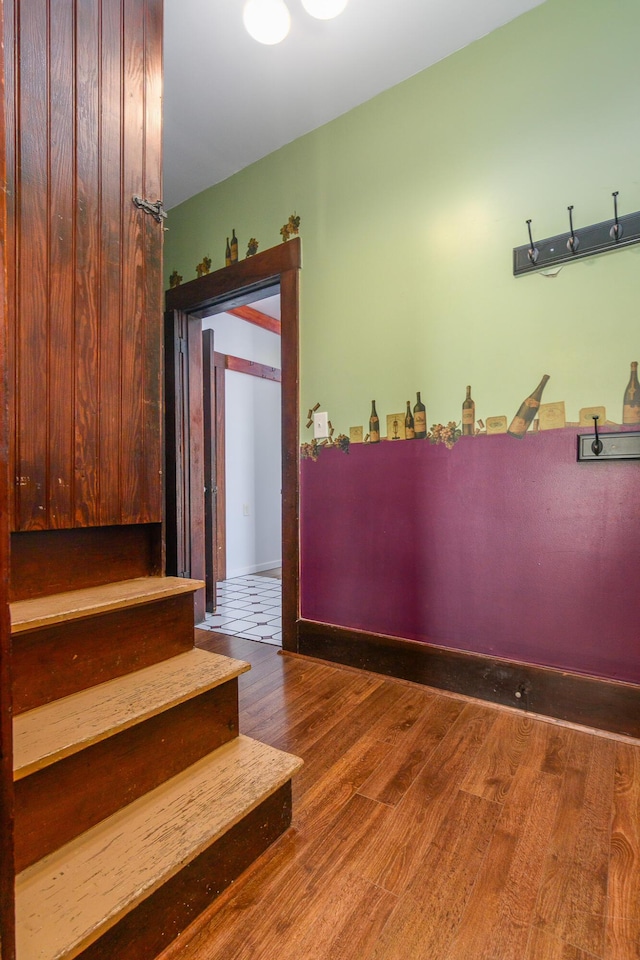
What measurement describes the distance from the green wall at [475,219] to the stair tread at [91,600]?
4.27 ft

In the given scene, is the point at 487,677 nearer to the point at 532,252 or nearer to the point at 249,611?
the point at 532,252

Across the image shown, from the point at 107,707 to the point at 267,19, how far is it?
249 cm

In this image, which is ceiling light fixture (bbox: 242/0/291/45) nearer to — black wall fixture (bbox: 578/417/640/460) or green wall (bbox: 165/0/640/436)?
green wall (bbox: 165/0/640/436)

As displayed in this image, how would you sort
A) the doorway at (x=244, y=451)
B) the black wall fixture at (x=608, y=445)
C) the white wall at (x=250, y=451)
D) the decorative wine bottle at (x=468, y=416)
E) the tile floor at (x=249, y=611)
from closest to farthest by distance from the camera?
1. the black wall fixture at (x=608, y=445)
2. the decorative wine bottle at (x=468, y=416)
3. the tile floor at (x=249, y=611)
4. the doorway at (x=244, y=451)
5. the white wall at (x=250, y=451)

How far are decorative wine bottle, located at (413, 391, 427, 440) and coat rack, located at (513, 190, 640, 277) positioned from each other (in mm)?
655

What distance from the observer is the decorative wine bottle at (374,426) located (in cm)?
223

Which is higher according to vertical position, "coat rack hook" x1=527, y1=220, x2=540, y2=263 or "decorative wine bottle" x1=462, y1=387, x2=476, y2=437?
"coat rack hook" x1=527, y1=220, x2=540, y2=263

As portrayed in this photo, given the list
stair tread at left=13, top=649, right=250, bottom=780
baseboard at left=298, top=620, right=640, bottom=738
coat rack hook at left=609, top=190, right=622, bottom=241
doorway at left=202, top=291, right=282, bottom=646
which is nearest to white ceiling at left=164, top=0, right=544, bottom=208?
coat rack hook at left=609, top=190, right=622, bottom=241

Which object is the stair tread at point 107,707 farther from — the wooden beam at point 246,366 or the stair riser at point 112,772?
the wooden beam at point 246,366

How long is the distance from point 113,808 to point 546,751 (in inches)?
54.1

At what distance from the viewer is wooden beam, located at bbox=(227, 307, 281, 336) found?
4598mm

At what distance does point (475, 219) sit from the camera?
1971mm

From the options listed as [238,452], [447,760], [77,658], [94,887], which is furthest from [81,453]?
[238,452]

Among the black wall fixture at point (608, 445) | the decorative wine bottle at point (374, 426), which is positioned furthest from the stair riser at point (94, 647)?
the black wall fixture at point (608, 445)
